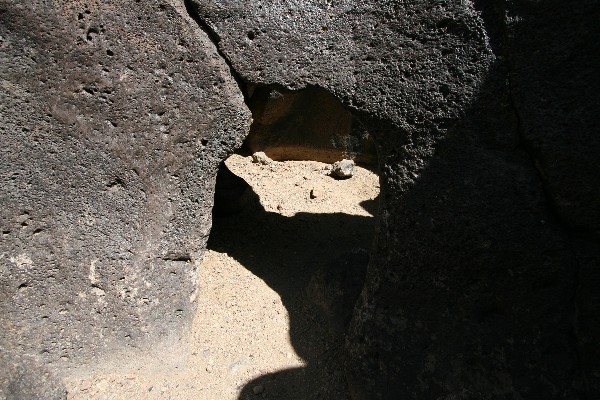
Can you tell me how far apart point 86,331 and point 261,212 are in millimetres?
1320

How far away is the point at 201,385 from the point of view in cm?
190

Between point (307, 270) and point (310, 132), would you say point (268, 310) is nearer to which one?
point (307, 270)

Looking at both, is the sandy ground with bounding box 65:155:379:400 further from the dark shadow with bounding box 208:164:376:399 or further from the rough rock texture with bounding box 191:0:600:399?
the rough rock texture with bounding box 191:0:600:399

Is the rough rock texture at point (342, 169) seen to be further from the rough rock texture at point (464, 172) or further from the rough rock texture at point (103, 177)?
the rough rock texture at point (464, 172)

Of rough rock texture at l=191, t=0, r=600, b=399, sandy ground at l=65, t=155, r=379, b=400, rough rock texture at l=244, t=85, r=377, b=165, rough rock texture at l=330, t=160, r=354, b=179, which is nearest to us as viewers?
rough rock texture at l=191, t=0, r=600, b=399

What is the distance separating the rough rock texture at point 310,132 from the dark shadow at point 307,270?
856 mm

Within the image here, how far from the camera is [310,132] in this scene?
13.2ft

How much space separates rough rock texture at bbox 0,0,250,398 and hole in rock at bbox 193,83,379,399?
0.29m

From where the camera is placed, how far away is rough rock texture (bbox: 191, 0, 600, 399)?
1359 mm

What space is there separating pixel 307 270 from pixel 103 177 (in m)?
1.10

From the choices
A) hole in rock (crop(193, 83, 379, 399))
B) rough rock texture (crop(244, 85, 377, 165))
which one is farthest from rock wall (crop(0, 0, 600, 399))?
rough rock texture (crop(244, 85, 377, 165))

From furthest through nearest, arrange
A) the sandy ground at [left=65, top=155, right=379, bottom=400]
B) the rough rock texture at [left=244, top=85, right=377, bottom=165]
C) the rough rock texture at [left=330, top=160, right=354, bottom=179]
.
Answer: the rough rock texture at [left=244, top=85, right=377, bottom=165]
the rough rock texture at [left=330, top=160, right=354, bottom=179]
the sandy ground at [left=65, top=155, right=379, bottom=400]

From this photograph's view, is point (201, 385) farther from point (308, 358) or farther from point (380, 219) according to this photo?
point (380, 219)

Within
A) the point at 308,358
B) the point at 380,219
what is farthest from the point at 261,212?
the point at 380,219
